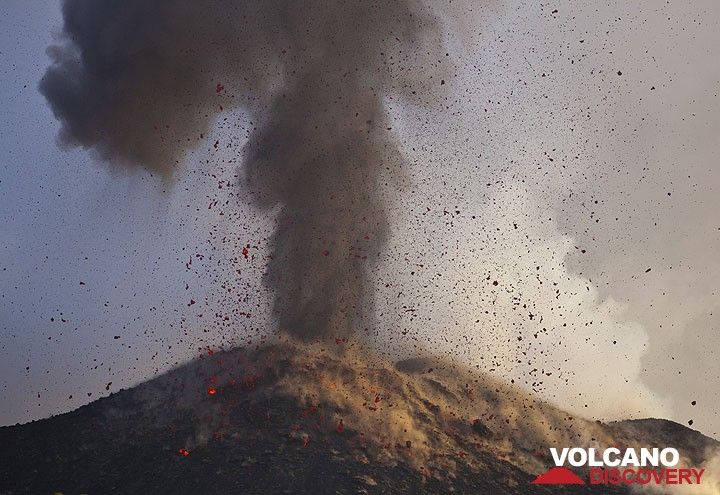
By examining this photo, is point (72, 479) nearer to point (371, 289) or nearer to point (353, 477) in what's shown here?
point (353, 477)

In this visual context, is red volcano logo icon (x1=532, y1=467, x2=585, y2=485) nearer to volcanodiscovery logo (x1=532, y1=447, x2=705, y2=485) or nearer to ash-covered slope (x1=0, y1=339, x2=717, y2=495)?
volcanodiscovery logo (x1=532, y1=447, x2=705, y2=485)

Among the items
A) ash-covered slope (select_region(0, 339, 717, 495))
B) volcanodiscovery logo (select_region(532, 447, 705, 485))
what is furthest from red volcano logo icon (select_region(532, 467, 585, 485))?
ash-covered slope (select_region(0, 339, 717, 495))

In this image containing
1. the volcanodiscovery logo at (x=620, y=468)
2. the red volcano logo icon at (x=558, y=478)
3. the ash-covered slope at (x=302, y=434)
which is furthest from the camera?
the volcanodiscovery logo at (x=620, y=468)

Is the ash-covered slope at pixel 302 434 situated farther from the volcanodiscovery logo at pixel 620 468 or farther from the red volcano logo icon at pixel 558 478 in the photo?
the volcanodiscovery logo at pixel 620 468

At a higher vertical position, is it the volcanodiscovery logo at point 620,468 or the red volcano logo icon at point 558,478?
the volcanodiscovery logo at point 620,468

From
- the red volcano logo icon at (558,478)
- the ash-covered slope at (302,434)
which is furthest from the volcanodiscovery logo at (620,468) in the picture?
the ash-covered slope at (302,434)

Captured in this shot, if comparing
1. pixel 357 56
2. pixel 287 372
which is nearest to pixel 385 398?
pixel 287 372
